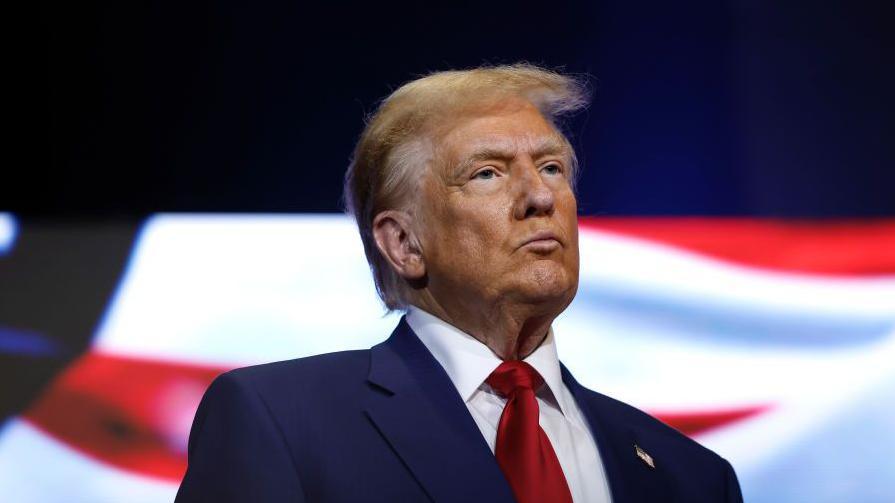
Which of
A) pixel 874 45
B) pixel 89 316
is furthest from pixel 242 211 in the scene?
pixel 874 45

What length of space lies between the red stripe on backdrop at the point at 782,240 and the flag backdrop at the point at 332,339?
0.01 metres

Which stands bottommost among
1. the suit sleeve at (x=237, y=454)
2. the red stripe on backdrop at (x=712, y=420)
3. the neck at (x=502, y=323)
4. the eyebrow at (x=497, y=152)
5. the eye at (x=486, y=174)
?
the suit sleeve at (x=237, y=454)

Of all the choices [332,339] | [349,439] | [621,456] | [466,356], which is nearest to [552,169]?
[466,356]

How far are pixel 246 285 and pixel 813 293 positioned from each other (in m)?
1.42

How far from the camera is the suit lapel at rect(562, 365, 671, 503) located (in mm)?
1923

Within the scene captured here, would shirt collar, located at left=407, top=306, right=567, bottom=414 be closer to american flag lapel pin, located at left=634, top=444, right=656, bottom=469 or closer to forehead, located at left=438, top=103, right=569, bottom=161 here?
american flag lapel pin, located at left=634, top=444, right=656, bottom=469

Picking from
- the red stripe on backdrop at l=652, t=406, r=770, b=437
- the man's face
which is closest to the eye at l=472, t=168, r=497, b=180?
the man's face

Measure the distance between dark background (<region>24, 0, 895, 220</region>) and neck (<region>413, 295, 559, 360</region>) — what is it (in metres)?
0.93

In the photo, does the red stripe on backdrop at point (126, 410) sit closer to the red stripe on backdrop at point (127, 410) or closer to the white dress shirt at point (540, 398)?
the red stripe on backdrop at point (127, 410)

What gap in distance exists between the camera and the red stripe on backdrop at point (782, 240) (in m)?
2.93

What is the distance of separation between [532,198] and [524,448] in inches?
16.5

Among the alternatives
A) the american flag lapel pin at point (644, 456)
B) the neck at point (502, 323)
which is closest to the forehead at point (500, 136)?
the neck at point (502, 323)

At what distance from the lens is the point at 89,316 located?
2.76 meters

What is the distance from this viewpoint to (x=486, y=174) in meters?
2.01
